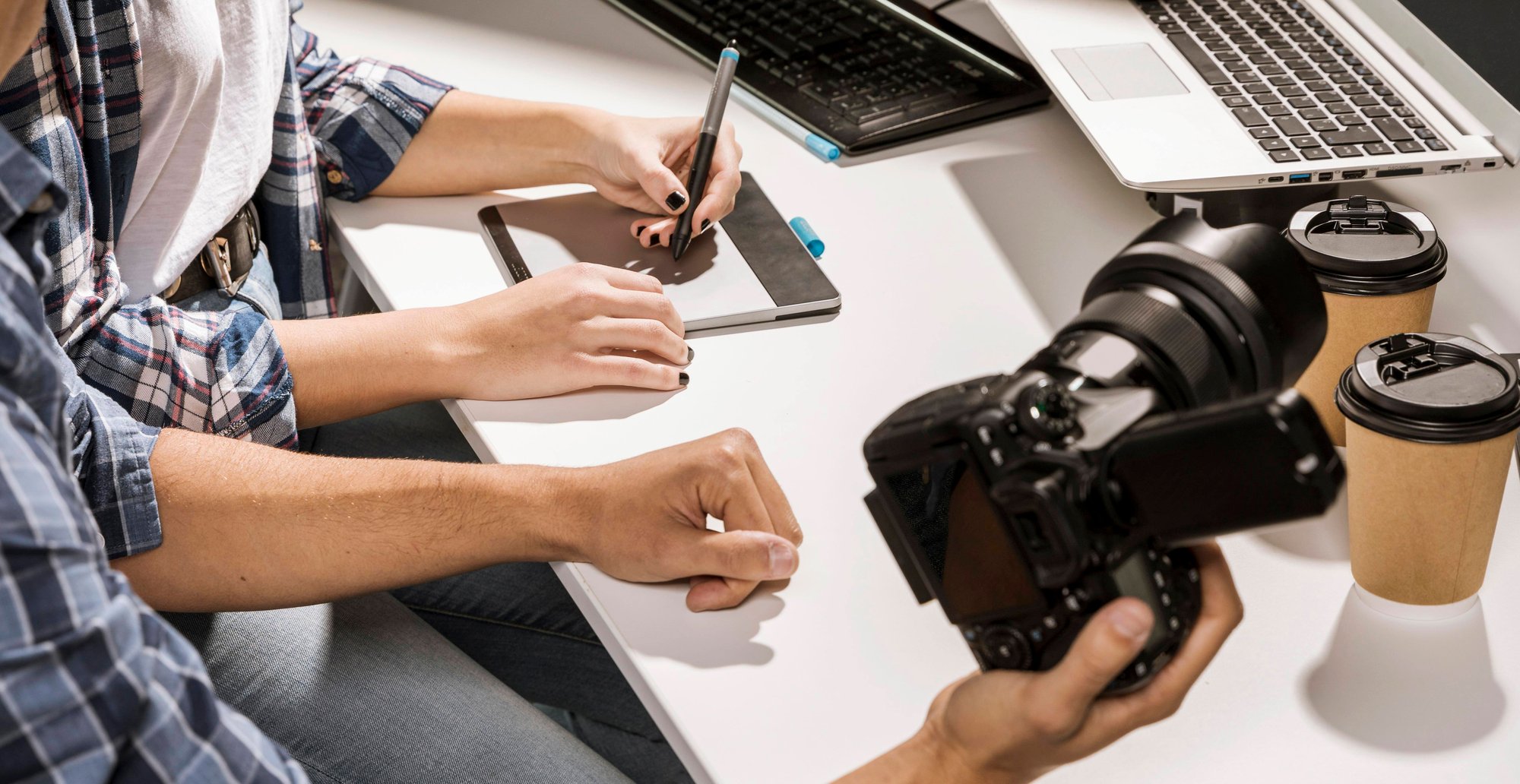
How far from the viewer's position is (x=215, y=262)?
950 millimetres

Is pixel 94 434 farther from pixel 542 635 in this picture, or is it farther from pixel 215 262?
pixel 542 635

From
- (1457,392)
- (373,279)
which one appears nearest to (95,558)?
(373,279)

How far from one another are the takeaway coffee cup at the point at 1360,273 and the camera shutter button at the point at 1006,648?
32 centimetres

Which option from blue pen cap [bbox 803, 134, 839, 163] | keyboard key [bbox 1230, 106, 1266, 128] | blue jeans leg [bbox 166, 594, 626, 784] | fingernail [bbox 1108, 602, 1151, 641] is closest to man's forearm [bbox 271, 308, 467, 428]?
A: blue jeans leg [bbox 166, 594, 626, 784]

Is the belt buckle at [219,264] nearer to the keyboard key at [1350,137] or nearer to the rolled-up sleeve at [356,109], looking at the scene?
the rolled-up sleeve at [356,109]

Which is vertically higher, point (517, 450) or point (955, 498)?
point (955, 498)

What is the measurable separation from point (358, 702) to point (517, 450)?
197mm

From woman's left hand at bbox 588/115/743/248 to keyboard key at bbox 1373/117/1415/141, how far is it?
50 centimetres

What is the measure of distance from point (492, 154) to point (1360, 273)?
2.29 feet

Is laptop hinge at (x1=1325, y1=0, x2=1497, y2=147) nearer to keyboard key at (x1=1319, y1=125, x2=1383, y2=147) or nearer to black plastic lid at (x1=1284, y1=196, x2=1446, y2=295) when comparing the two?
keyboard key at (x1=1319, y1=125, x2=1383, y2=147)

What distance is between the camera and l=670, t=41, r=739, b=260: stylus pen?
966 millimetres

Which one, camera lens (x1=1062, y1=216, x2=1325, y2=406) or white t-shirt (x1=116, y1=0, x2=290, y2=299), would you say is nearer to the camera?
camera lens (x1=1062, y1=216, x2=1325, y2=406)

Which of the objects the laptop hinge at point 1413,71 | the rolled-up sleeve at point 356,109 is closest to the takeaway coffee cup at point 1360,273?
the laptop hinge at point 1413,71

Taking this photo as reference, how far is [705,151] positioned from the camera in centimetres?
98
